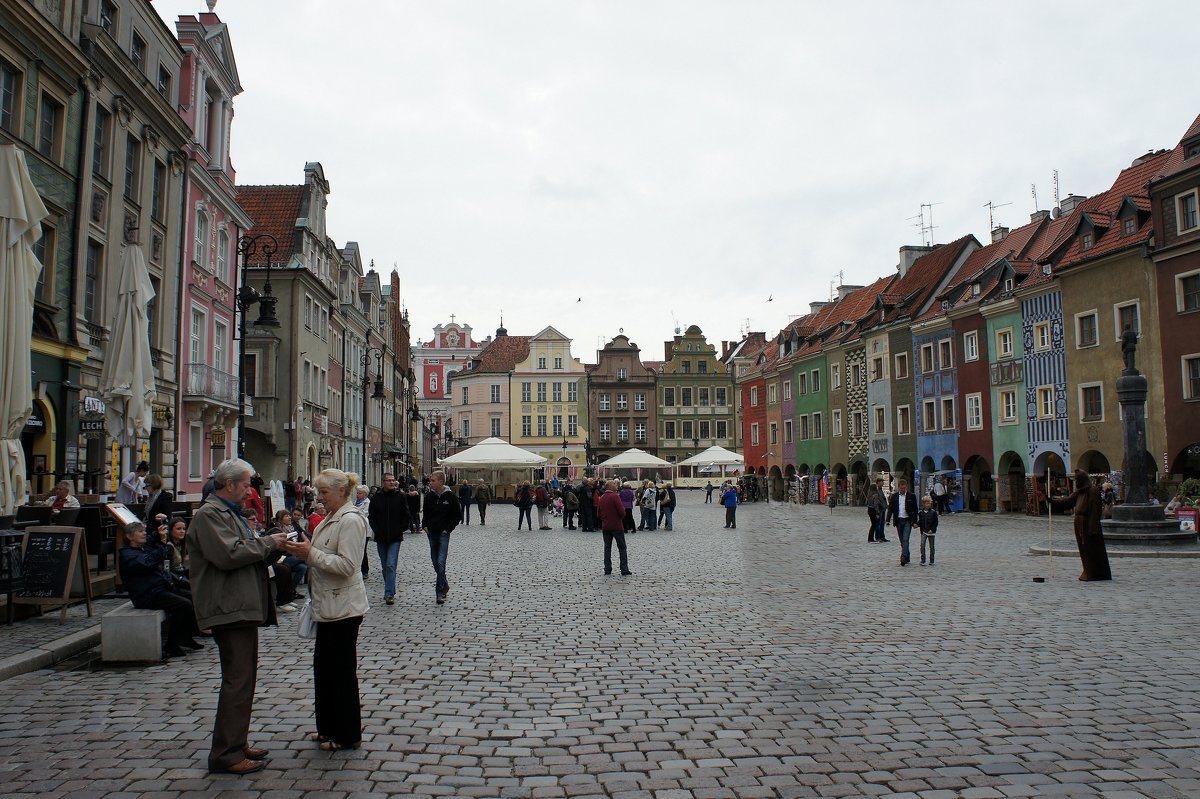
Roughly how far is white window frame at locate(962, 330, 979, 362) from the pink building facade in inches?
1211

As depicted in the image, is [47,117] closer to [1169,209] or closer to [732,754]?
[732,754]

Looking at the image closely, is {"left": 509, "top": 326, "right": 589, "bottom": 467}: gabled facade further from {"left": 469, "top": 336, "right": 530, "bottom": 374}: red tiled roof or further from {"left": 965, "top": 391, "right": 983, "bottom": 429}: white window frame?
{"left": 965, "top": 391, "right": 983, "bottom": 429}: white window frame

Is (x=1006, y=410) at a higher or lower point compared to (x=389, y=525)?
higher

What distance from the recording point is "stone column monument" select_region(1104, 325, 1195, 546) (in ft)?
66.3

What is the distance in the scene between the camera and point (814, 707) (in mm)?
6789

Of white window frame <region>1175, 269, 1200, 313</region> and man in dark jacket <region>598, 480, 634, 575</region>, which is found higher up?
white window frame <region>1175, 269, 1200, 313</region>

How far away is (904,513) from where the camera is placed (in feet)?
61.0

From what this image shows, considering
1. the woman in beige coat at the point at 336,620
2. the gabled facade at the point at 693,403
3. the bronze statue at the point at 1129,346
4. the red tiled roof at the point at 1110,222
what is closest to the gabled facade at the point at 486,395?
the gabled facade at the point at 693,403

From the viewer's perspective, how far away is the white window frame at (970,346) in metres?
42.3

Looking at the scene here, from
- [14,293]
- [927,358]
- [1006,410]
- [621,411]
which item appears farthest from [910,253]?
[14,293]

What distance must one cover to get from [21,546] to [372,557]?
31.1ft

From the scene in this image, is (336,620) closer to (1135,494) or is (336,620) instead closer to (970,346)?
(1135,494)

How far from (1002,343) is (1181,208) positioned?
10.9 meters

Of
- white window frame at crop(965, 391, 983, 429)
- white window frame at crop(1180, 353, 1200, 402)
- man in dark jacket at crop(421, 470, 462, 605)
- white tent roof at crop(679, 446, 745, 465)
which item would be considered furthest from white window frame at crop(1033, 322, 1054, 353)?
man in dark jacket at crop(421, 470, 462, 605)
